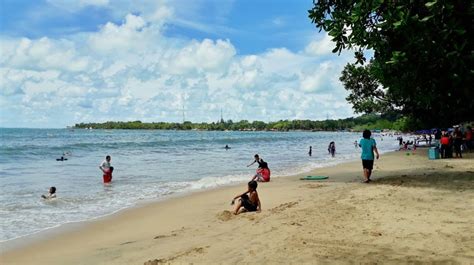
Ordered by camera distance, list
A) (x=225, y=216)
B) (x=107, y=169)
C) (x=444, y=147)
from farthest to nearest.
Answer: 1. (x=444, y=147)
2. (x=107, y=169)
3. (x=225, y=216)

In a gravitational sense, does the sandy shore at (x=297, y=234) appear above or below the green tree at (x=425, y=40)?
below

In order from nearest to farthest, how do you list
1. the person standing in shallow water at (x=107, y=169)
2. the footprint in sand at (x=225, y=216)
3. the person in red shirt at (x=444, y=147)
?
the footprint in sand at (x=225, y=216) < the person standing in shallow water at (x=107, y=169) < the person in red shirt at (x=444, y=147)

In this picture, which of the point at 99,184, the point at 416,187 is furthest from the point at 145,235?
the point at 99,184

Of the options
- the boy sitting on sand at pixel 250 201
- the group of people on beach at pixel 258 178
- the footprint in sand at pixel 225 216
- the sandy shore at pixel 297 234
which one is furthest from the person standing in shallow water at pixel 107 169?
the boy sitting on sand at pixel 250 201

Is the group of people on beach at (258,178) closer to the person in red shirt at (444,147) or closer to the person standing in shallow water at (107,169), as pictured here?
the person standing in shallow water at (107,169)

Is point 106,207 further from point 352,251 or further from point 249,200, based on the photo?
point 352,251

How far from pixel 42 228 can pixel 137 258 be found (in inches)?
181

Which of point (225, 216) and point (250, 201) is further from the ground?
point (250, 201)

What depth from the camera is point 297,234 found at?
24.4 ft

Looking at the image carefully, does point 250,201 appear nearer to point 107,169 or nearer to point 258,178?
point 258,178

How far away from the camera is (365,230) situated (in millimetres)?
7496

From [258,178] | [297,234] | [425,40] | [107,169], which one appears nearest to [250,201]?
[297,234]

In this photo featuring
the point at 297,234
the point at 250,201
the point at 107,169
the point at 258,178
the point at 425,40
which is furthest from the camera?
the point at 107,169

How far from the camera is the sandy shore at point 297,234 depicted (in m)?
6.26
